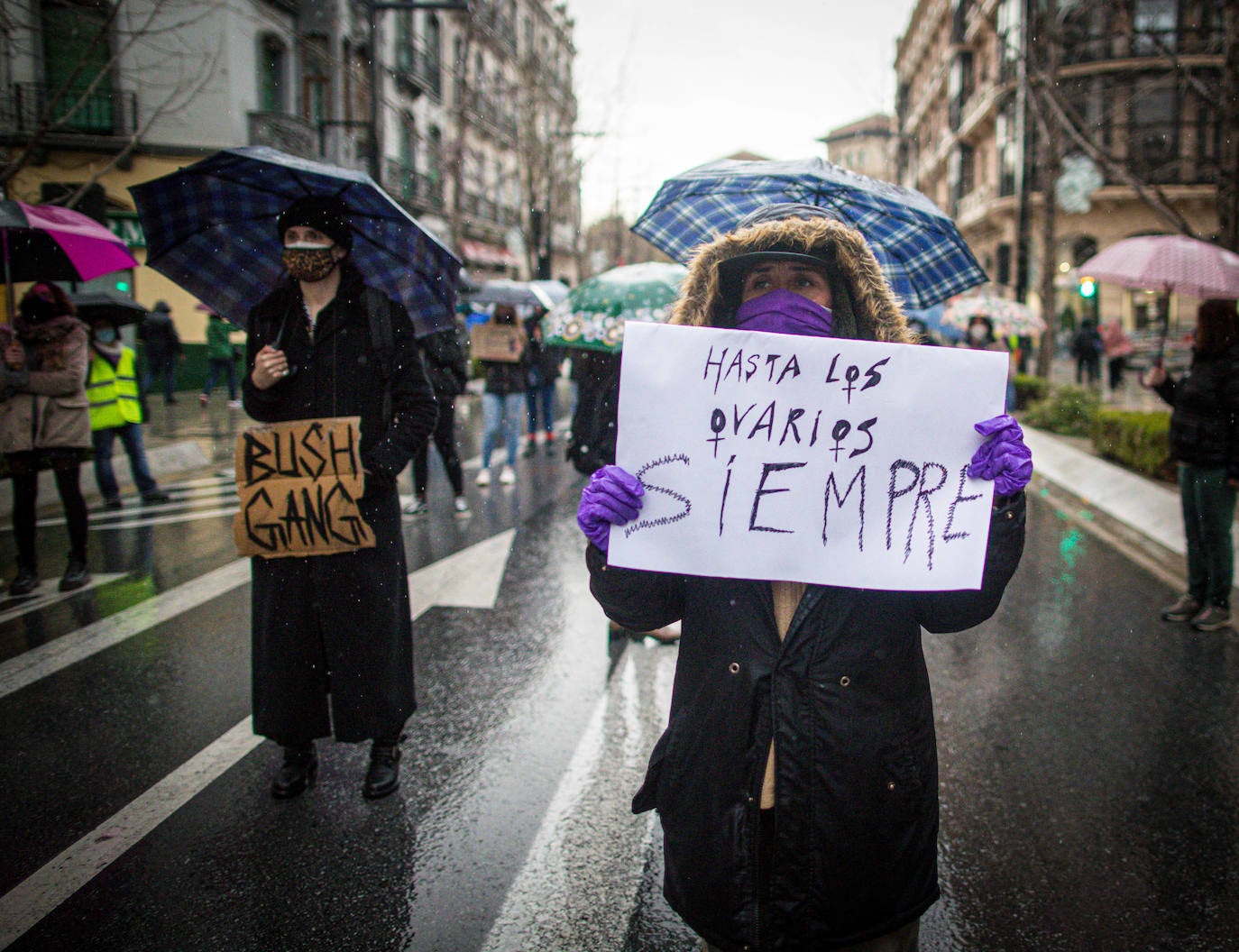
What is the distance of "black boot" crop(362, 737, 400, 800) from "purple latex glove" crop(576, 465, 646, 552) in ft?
6.49

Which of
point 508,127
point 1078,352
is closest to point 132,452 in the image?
point 508,127

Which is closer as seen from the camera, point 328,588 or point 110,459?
point 328,588

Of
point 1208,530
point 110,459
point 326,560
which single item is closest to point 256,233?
point 326,560

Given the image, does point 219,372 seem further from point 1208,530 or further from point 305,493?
point 1208,530

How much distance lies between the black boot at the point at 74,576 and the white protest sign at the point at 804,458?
5.43 meters

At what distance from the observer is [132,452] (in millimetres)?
8594

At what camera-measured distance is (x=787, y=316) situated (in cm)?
180

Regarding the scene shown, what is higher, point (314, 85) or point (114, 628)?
point (314, 85)

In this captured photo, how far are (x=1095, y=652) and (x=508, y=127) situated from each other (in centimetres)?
2422

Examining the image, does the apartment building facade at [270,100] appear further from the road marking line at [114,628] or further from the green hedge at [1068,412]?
the green hedge at [1068,412]

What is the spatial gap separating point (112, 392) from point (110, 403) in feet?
0.30

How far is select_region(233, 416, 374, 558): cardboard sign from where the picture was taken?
3133mm

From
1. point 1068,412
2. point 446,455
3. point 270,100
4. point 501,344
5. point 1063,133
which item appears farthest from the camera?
point 270,100

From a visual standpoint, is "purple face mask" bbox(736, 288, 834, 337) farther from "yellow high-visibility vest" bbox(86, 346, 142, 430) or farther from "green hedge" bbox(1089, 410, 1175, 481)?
"green hedge" bbox(1089, 410, 1175, 481)
